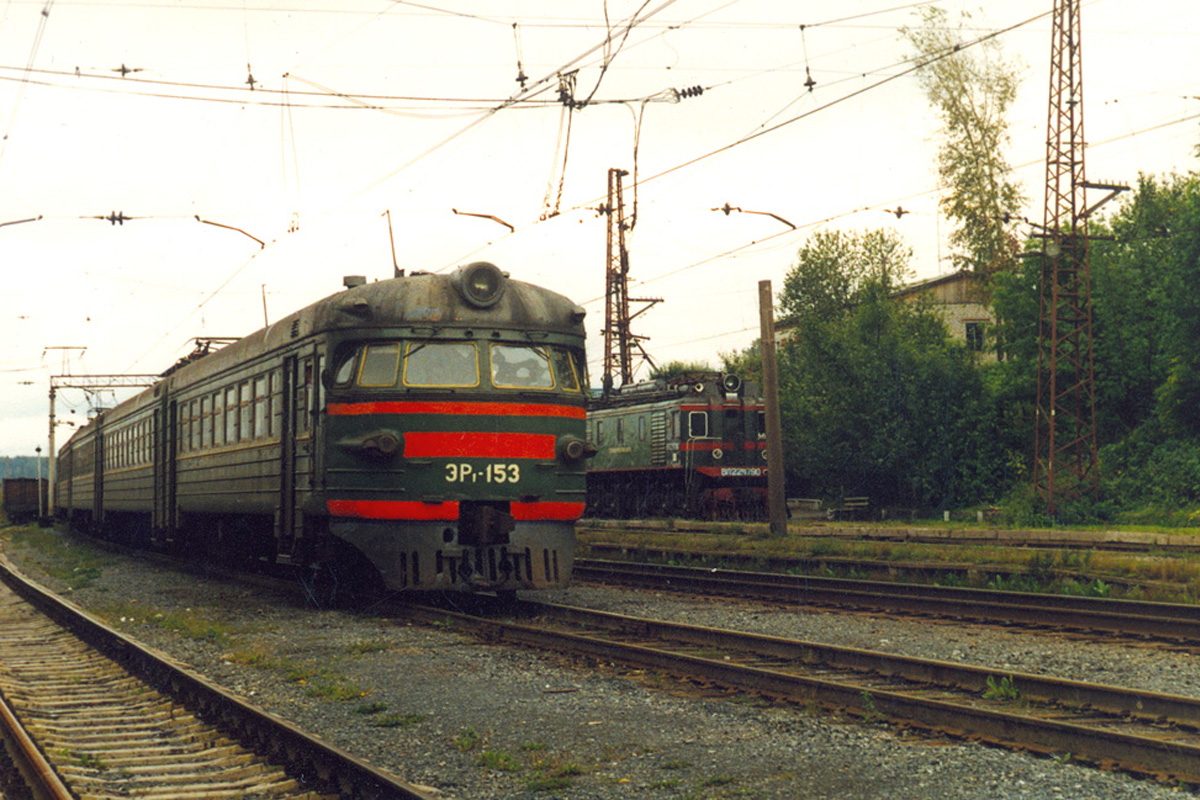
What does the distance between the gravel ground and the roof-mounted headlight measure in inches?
131

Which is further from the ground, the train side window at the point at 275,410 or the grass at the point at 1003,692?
the train side window at the point at 275,410

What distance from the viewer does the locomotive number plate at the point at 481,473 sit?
12.0 metres

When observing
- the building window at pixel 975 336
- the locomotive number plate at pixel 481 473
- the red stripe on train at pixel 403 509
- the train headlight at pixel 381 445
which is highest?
the building window at pixel 975 336

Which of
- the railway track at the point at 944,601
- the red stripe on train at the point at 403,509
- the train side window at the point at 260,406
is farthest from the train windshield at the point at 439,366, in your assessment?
the railway track at the point at 944,601

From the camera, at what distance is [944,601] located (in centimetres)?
1308

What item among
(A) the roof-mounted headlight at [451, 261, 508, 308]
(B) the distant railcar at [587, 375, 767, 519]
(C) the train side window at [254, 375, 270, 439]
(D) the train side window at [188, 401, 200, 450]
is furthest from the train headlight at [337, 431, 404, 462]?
(B) the distant railcar at [587, 375, 767, 519]

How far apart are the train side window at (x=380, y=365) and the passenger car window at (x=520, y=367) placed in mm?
991

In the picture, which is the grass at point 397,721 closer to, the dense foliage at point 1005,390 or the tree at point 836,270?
the dense foliage at point 1005,390

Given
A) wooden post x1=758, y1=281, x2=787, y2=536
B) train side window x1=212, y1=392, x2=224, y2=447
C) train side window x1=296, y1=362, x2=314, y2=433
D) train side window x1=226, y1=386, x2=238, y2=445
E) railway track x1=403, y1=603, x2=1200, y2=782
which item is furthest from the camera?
wooden post x1=758, y1=281, x2=787, y2=536

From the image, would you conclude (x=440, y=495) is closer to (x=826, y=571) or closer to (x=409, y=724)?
(x=409, y=724)

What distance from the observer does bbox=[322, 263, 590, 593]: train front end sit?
38.9 feet

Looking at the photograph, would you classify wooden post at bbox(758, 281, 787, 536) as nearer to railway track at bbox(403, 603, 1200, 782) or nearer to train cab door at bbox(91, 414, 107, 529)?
railway track at bbox(403, 603, 1200, 782)

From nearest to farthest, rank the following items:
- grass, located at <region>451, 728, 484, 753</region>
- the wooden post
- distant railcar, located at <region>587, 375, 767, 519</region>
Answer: grass, located at <region>451, 728, 484, 753</region>, the wooden post, distant railcar, located at <region>587, 375, 767, 519</region>

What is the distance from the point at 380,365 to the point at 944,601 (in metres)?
6.44
